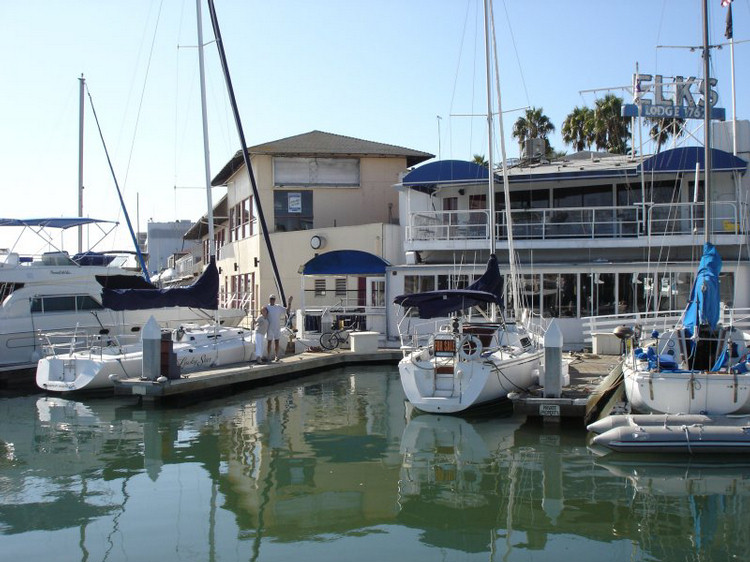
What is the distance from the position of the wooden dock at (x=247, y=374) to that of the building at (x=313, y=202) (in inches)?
238

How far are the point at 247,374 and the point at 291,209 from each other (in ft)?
46.9

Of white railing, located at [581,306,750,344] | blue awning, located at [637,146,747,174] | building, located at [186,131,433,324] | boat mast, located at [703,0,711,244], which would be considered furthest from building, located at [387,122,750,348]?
boat mast, located at [703,0,711,244]

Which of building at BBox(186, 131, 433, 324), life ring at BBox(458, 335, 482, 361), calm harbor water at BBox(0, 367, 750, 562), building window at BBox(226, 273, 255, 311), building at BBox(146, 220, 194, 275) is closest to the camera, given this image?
calm harbor water at BBox(0, 367, 750, 562)

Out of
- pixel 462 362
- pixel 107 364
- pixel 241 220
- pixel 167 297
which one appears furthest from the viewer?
pixel 241 220

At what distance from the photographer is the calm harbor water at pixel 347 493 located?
355 inches

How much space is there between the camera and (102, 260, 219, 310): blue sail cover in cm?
2008

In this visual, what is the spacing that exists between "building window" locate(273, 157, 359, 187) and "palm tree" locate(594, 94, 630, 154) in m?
18.5

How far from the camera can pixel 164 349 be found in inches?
721

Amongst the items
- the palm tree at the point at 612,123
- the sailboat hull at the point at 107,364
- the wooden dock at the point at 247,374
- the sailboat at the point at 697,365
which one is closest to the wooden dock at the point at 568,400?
the sailboat at the point at 697,365

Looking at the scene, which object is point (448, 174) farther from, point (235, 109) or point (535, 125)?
point (535, 125)

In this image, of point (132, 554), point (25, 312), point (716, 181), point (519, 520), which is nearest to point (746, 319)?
point (716, 181)

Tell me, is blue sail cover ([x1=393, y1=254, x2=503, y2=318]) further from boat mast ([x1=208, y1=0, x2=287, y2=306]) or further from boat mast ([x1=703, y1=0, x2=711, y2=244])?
boat mast ([x1=208, y1=0, x2=287, y2=306])

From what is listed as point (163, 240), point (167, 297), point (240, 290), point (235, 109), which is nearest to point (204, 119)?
point (235, 109)

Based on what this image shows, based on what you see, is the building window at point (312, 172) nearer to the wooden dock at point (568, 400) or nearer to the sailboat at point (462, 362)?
the sailboat at point (462, 362)
